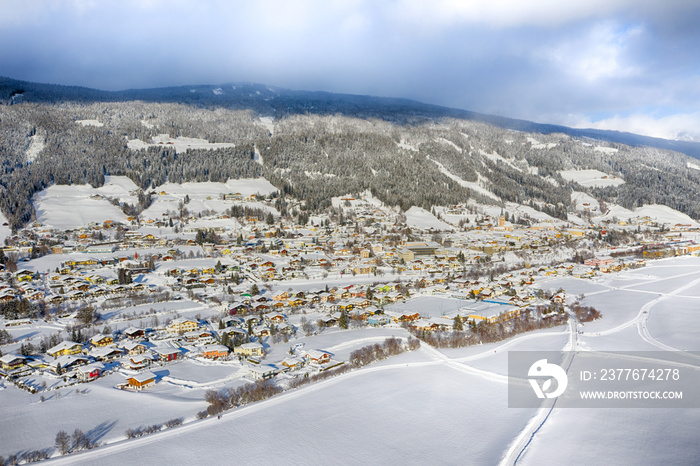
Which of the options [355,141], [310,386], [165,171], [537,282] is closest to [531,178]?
[355,141]

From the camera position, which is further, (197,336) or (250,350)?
(197,336)

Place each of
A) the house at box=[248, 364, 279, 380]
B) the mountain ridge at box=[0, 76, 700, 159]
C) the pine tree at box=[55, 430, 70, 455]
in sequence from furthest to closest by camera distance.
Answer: the mountain ridge at box=[0, 76, 700, 159] < the house at box=[248, 364, 279, 380] < the pine tree at box=[55, 430, 70, 455]

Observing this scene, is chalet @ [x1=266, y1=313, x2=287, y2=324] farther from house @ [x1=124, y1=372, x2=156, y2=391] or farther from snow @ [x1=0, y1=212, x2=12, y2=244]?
snow @ [x1=0, y1=212, x2=12, y2=244]

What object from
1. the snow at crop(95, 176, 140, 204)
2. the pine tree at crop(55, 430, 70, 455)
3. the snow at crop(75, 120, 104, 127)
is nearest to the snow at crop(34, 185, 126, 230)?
the snow at crop(95, 176, 140, 204)

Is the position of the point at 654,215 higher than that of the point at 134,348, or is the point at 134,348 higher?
the point at 654,215

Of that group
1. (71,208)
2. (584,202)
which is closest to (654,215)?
(584,202)

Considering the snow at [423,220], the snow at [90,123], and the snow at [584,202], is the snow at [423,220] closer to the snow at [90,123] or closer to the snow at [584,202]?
the snow at [584,202]

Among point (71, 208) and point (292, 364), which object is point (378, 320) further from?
point (71, 208)
